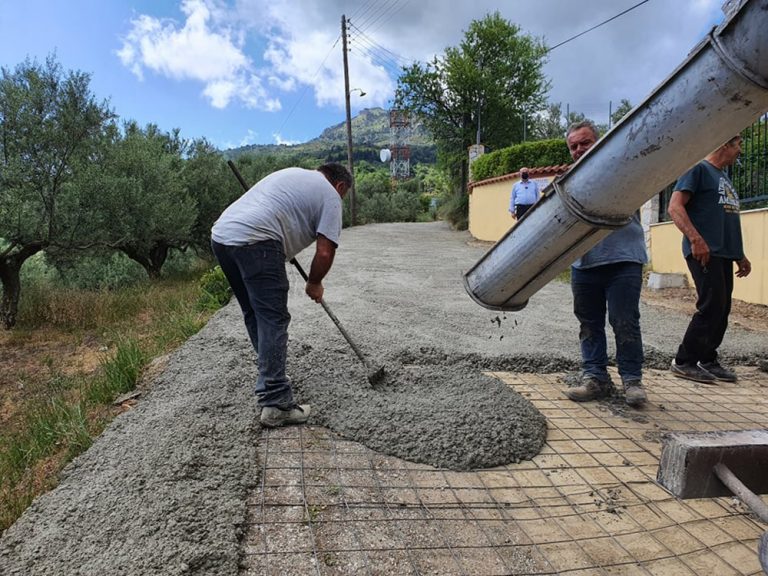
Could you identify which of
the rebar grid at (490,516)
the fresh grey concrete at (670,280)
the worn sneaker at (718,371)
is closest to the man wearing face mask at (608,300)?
the rebar grid at (490,516)

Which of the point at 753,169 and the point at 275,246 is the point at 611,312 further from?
the point at 753,169

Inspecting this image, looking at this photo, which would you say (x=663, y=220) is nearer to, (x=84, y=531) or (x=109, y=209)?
(x=84, y=531)

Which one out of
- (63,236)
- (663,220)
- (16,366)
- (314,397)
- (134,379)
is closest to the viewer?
(314,397)

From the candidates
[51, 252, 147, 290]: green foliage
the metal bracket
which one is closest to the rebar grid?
the metal bracket

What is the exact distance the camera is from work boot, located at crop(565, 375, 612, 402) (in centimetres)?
317

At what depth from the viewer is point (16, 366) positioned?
6.27 m

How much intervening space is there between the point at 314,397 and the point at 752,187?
638cm

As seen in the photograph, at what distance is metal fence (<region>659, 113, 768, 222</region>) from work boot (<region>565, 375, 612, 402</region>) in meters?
3.87

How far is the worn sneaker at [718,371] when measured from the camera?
3674 millimetres

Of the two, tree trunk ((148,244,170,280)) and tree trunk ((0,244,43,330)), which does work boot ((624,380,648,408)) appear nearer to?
tree trunk ((0,244,43,330))

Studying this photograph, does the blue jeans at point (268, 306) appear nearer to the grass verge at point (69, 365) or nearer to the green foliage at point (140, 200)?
the grass verge at point (69, 365)

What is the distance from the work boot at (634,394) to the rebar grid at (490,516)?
0.33 metres

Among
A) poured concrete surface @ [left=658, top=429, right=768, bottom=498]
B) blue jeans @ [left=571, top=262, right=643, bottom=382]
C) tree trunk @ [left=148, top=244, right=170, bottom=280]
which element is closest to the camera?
poured concrete surface @ [left=658, top=429, right=768, bottom=498]

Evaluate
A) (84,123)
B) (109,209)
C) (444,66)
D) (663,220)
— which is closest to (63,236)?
(109,209)
